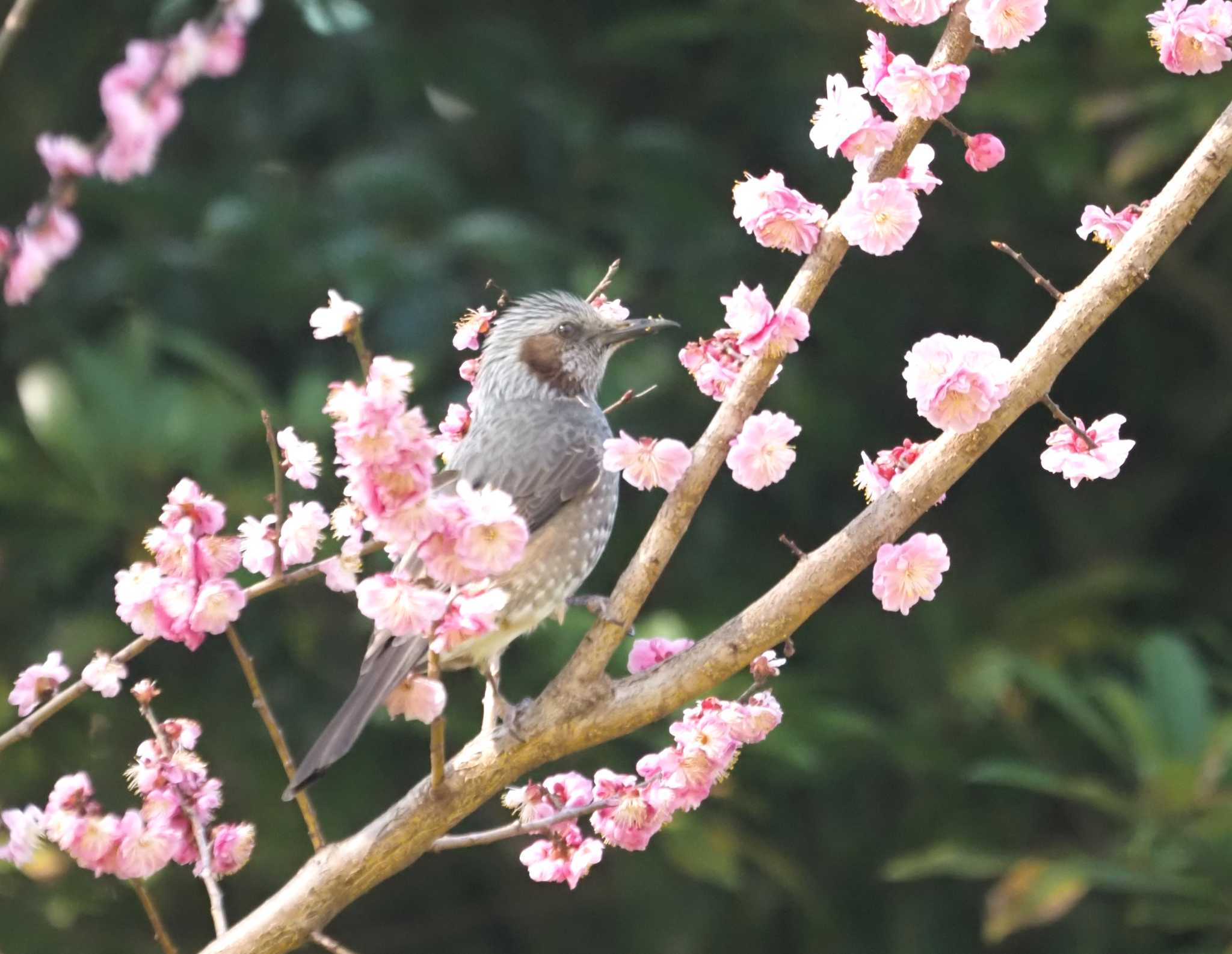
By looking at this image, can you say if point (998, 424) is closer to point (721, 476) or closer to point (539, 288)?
point (539, 288)

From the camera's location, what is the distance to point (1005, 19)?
1551mm

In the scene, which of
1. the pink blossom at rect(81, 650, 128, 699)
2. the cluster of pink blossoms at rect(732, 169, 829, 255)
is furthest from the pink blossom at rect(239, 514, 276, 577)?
the cluster of pink blossoms at rect(732, 169, 829, 255)

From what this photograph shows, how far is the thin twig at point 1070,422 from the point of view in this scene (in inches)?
58.5

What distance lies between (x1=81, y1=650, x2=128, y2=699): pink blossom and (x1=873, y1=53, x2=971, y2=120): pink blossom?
88 cm

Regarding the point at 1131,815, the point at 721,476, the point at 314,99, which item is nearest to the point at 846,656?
the point at 721,476

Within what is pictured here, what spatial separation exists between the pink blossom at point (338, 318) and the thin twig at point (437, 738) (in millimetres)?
293

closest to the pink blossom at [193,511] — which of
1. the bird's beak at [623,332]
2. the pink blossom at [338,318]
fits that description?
the pink blossom at [338,318]

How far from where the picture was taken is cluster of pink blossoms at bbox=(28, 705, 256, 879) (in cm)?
150

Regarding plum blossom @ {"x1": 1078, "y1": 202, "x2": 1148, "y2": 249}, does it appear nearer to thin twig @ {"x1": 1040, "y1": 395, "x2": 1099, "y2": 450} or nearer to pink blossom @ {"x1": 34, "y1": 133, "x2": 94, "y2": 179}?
thin twig @ {"x1": 1040, "y1": 395, "x2": 1099, "y2": 450}

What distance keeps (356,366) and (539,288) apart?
0.47 m

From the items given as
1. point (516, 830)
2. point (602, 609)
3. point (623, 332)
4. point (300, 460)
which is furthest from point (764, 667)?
point (623, 332)

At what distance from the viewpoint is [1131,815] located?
3.47 m

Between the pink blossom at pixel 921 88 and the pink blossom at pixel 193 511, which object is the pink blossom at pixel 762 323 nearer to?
the pink blossom at pixel 921 88

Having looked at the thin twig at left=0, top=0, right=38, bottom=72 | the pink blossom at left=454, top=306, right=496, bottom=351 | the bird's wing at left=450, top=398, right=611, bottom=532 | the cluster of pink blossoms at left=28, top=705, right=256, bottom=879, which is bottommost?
the cluster of pink blossoms at left=28, top=705, right=256, bottom=879
